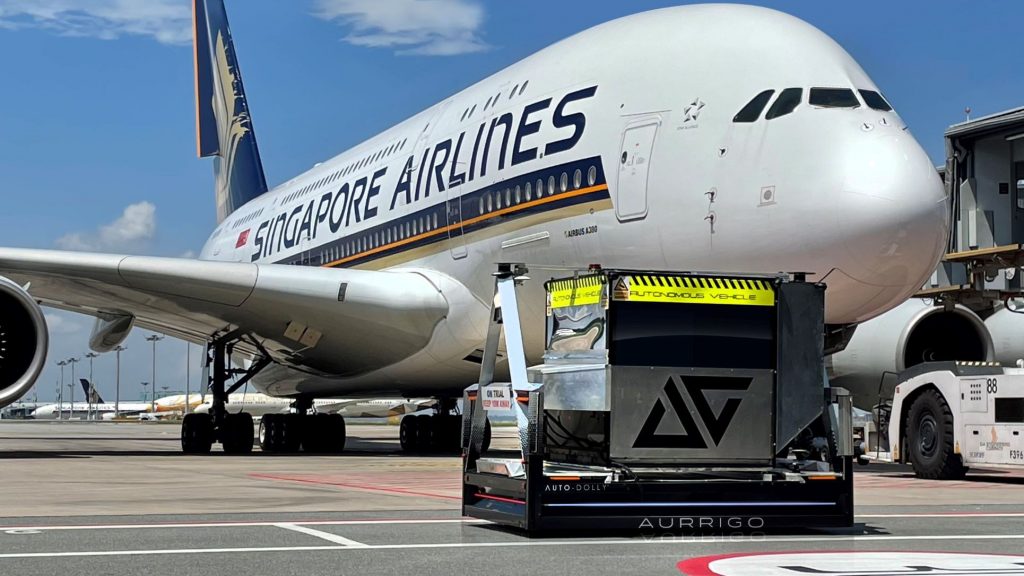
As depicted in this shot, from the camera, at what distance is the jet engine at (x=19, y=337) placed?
15.3 metres

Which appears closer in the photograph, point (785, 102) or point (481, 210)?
point (785, 102)

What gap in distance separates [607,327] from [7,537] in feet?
11.5

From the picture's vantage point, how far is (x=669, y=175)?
12.1 m

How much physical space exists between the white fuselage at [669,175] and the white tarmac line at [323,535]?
11.6 ft

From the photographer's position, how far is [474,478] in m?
8.23

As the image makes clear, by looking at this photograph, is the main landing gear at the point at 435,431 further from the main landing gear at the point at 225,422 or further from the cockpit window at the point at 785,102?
the cockpit window at the point at 785,102

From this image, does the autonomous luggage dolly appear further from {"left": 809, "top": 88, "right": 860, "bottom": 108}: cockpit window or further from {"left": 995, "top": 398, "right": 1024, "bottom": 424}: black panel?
{"left": 995, "top": 398, "right": 1024, "bottom": 424}: black panel

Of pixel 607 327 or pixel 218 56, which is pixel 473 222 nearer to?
pixel 607 327

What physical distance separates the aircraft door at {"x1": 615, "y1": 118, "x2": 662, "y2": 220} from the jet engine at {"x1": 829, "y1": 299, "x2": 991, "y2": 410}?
5671mm

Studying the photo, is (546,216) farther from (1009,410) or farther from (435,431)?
(435,431)

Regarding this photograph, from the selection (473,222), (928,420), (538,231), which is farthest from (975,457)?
(473,222)

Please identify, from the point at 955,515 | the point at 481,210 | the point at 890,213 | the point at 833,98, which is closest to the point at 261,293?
the point at 481,210

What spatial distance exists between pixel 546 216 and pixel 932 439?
15.4 feet

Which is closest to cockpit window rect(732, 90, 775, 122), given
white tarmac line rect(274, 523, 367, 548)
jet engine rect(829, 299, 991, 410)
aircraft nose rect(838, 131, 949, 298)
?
aircraft nose rect(838, 131, 949, 298)
